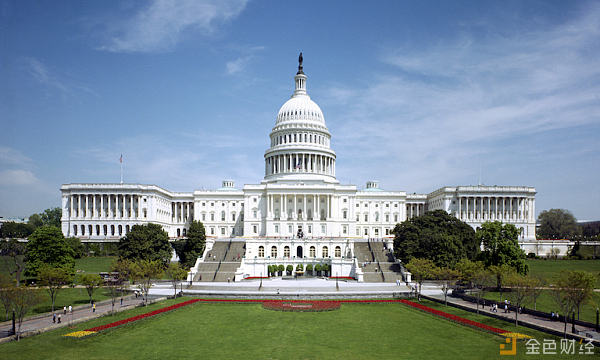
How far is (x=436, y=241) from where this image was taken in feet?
243

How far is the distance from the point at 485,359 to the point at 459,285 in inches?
1574

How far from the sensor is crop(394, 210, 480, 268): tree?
2783 inches

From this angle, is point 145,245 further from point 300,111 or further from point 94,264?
point 300,111

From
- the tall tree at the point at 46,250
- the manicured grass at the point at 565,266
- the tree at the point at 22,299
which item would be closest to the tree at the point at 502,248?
the manicured grass at the point at 565,266

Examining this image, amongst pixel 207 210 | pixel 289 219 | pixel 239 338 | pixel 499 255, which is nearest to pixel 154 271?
pixel 239 338

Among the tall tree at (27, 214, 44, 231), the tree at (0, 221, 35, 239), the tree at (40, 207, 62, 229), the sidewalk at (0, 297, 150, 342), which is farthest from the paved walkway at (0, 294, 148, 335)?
the tree at (40, 207, 62, 229)

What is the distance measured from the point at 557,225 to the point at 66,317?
14938 cm

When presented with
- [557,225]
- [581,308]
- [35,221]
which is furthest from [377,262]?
[35,221]

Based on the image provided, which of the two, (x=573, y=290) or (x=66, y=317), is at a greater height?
(x=573, y=290)

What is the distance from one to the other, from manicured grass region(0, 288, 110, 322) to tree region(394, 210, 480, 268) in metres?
46.6

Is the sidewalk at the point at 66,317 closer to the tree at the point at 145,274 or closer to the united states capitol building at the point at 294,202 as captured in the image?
the tree at the point at 145,274

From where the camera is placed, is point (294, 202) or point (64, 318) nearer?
point (64, 318)

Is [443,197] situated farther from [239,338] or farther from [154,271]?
[239,338]

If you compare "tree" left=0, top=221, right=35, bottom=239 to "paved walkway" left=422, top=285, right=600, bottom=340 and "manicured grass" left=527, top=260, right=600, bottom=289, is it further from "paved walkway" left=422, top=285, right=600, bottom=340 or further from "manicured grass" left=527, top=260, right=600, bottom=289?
"manicured grass" left=527, top=260, right=600, bottom=289
